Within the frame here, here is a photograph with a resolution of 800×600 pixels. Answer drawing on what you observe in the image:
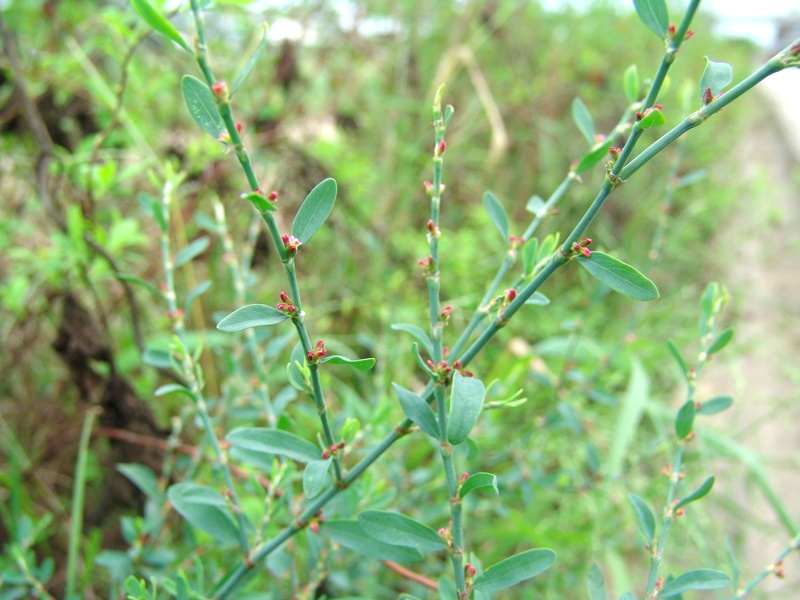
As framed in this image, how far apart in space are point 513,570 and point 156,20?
371mm

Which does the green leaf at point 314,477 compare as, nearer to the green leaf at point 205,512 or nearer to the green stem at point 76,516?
the green leaf at point 205,512

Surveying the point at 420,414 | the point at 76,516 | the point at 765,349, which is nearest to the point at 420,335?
the point at 420,414

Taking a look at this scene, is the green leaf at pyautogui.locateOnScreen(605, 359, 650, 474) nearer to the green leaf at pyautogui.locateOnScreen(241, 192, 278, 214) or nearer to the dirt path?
the dirt path

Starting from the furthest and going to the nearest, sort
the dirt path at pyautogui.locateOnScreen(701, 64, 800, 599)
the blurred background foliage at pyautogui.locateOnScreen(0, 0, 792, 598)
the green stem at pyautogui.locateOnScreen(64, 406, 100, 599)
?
the dirt path at pyautogui.locateOnScreen(701, 64, 800, 599) < the blurred background foliage at pyautogui.locateOnScreen(0, 0, 792, 598) < the green stem at pyautogui.locateOnScreen(64, 406, 100, 599)

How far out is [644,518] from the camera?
410mm

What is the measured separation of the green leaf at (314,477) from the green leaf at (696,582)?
223mm

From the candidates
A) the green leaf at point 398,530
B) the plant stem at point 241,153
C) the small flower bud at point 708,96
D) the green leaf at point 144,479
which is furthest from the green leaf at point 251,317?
the green leaf at point 144,479

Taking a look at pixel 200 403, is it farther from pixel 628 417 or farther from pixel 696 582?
pixel 628 417

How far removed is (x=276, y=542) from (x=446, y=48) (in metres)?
1.92

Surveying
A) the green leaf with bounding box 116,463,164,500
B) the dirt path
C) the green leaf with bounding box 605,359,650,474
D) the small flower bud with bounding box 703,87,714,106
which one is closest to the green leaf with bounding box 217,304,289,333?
the small flower bud with bounding box 703,87,714,106

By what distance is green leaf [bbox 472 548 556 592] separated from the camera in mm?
356

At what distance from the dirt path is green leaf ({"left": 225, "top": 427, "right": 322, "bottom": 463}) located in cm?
101

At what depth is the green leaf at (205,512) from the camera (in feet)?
1.47

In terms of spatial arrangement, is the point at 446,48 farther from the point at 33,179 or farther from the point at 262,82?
the point at 33,179
